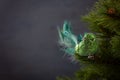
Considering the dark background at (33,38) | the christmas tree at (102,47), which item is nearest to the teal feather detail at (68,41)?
the christmas tree at (102,47)

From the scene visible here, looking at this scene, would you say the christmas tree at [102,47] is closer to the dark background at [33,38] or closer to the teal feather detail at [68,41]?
the teal feather detail at [68,41]

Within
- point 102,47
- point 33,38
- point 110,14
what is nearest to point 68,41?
point 102,47

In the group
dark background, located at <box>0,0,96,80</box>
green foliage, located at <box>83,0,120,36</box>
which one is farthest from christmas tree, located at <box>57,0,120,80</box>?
dark background, located at <box>0,0,96,80</box>

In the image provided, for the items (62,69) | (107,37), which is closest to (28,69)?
(62,69)

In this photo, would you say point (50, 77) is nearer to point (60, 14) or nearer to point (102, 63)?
point (60, 14)

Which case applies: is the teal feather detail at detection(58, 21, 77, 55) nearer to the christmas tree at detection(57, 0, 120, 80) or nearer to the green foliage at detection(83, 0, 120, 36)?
the christmas tree at detection(57, 0, 120, 80)
